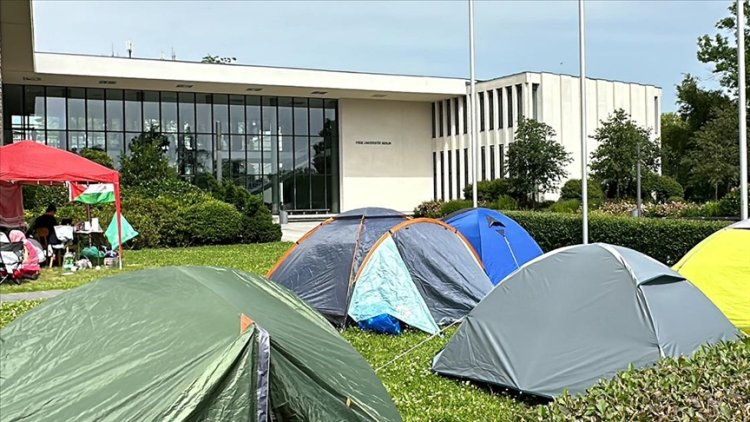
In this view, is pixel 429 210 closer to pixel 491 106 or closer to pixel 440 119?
pixel 491 106

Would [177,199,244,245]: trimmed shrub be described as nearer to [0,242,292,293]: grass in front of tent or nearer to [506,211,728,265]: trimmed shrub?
[0,242,292,293]: grass in front of tent

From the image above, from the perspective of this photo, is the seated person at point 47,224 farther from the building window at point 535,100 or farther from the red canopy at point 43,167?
the building window at point 535,100

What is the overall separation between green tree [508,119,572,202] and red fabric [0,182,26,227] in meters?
18.4

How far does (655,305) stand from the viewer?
6090 mm

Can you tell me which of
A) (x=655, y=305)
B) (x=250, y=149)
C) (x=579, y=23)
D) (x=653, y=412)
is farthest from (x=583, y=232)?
(x=250, y=149)

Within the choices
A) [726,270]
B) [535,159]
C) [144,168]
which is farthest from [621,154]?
[726,270]

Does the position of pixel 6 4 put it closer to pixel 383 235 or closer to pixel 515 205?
pixel 383 235

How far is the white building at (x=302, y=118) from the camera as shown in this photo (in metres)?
33.0

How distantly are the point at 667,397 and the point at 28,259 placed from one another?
527 inches

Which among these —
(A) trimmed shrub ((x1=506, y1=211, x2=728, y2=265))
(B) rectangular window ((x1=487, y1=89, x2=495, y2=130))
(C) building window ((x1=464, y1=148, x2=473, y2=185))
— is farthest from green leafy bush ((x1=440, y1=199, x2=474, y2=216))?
(A) trimmed shrub ((x1=506, y1=211, x2=728, y2=265))

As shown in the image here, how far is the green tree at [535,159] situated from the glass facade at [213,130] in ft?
41.2

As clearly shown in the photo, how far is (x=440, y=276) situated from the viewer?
29.8ft

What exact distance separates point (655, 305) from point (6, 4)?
17681mm

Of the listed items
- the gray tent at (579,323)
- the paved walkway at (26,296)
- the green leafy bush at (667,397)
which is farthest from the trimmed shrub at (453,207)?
the green leafy bush at (667,397)
